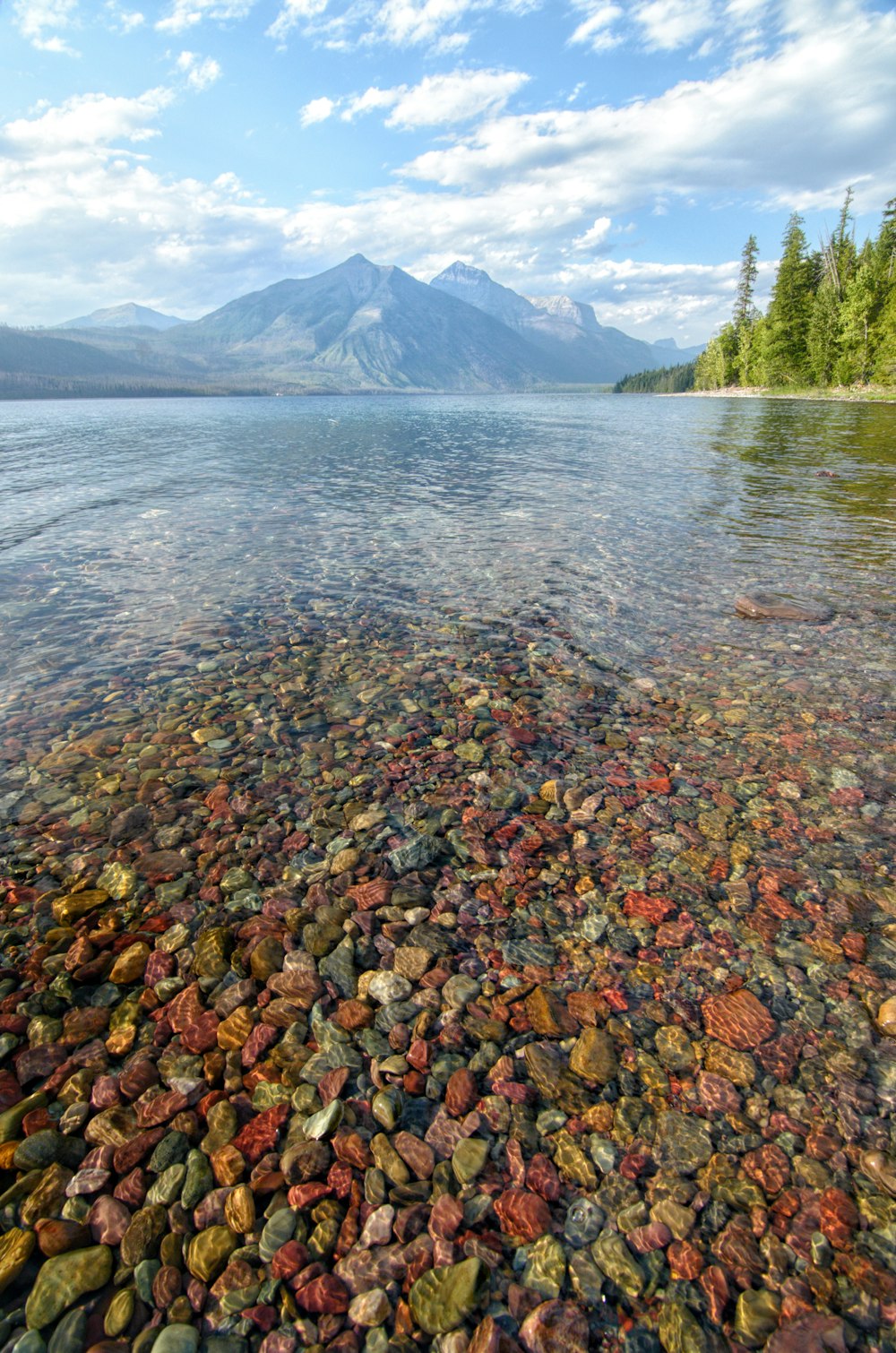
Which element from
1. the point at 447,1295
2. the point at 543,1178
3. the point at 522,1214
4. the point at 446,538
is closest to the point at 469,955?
the point at 543,1178

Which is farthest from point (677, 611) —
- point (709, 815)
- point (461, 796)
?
point (461, 796)

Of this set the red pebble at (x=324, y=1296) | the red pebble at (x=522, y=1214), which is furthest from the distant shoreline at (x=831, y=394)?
the red pebble at (x=324, y=1296)

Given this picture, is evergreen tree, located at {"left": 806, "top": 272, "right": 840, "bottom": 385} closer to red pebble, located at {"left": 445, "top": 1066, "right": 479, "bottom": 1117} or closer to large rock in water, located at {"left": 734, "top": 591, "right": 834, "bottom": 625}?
large rock in water, located at {"left": 734, "top": 591, "right": 834, "bottom": 625}

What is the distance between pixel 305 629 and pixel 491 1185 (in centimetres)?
1210

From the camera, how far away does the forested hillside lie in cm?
9706

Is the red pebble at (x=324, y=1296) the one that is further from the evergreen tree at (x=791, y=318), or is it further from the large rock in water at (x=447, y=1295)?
the evergreen tree at (x=791, y=318)

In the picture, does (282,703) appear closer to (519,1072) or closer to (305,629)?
(305,629)

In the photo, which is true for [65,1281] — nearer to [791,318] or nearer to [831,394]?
[831,394]

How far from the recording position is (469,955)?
Result: 5.99 m

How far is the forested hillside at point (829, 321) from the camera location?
3821 inches

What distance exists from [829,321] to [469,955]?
143 m

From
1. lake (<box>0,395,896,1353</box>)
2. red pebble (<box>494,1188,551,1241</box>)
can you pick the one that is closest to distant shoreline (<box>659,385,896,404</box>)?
lake (<box>0,395,896,1353</box>)

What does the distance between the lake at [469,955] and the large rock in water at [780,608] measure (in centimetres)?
41

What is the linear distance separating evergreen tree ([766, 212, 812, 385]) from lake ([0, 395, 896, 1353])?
14401 centimetres
